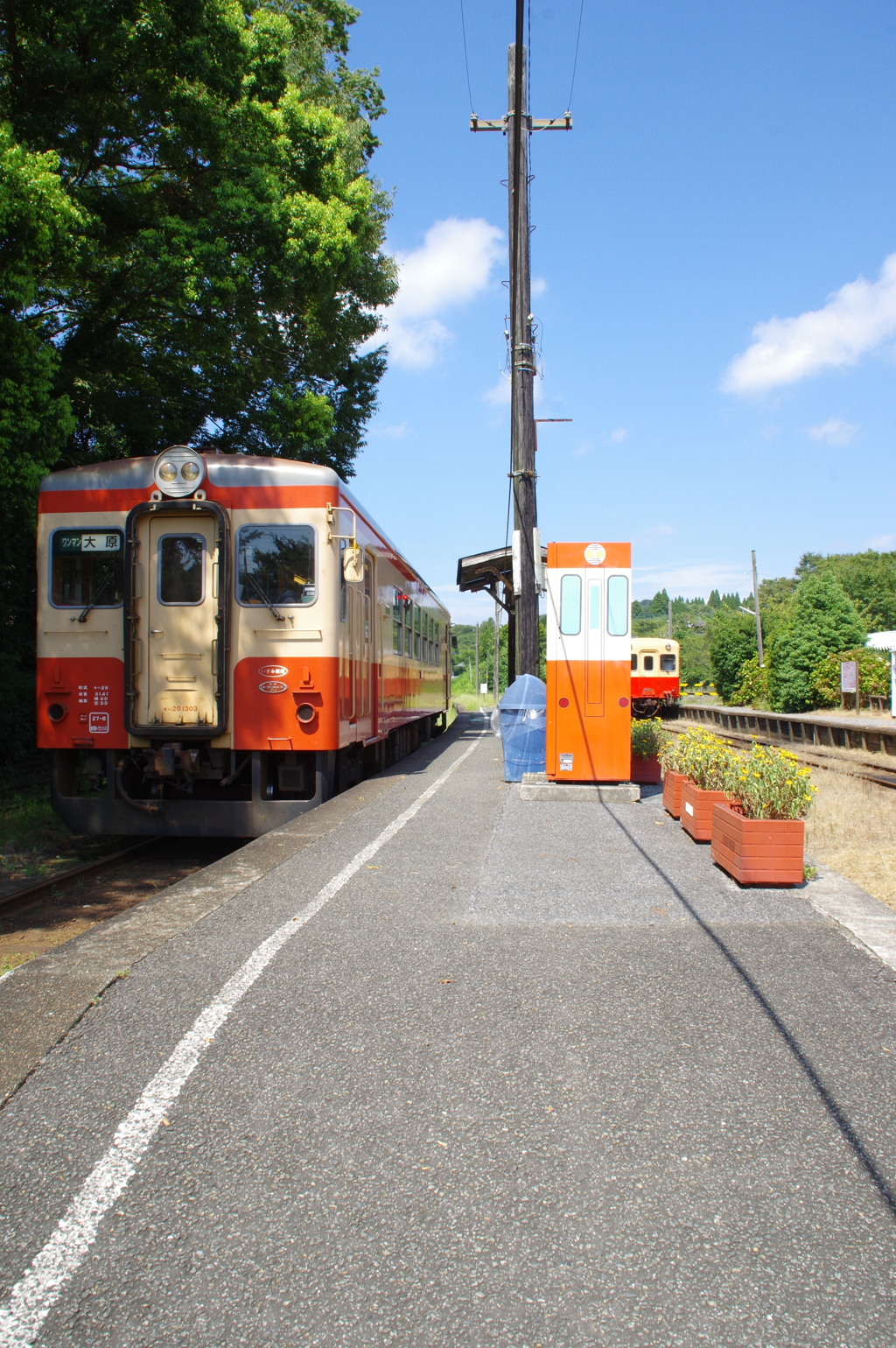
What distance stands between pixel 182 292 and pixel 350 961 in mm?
11196

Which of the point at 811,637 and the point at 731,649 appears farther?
the point at 731,649

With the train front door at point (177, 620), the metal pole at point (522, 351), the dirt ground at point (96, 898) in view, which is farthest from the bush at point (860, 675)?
the train front door at point (177, 620)

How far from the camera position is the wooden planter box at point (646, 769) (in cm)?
1166

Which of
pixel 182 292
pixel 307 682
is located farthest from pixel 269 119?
pixel 307 682

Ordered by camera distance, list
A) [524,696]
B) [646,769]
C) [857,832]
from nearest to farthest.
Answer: [857,832], [524,696], [646,769]

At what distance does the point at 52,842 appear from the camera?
31.6 feet

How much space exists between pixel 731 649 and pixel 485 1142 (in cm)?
4811

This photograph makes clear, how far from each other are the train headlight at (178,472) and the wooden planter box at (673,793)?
506 cm

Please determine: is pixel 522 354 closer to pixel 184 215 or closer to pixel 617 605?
pixel 617 605

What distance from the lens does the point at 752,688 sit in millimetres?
43469

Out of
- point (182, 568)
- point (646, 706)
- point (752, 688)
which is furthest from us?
point (752, 688)

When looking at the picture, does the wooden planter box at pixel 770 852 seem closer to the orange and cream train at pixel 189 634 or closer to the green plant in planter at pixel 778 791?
the green plant in planter at pixel 778 791

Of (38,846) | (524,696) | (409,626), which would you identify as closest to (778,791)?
(524,696)

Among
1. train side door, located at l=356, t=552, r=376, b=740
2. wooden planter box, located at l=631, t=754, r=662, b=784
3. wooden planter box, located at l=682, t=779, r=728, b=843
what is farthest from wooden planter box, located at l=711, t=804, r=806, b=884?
wooden planter box, located at l=631, t=754, r=662, b=784
